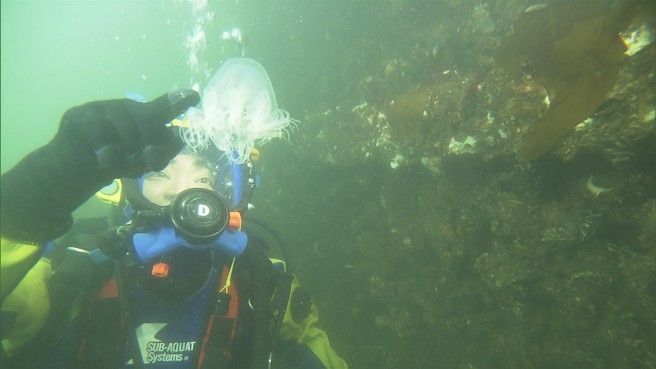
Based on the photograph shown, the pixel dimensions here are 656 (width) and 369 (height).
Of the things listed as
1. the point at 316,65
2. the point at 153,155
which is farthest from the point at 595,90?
the point at 316,65

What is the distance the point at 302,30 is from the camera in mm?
8367

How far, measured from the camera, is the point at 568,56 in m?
3.00

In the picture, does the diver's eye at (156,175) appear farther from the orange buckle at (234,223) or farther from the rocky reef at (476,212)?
the rocky reef at (476,212)

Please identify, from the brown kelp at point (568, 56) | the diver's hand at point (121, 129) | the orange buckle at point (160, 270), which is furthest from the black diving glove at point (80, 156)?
the brown kelp at point (568, 56)

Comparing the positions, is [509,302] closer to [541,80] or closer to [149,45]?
[541,80]

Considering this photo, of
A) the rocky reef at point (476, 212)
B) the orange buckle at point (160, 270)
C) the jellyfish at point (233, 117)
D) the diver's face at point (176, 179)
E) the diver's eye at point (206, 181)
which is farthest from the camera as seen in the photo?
the jellyfish at point (233, 117)

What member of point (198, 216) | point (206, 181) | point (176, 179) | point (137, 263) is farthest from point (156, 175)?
point (198, 216)

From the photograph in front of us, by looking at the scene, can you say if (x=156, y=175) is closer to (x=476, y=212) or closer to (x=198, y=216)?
(x=198, y=216)

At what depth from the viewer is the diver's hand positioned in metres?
1.62

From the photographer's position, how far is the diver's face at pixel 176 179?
3059mm

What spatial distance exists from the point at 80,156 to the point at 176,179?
1467 mm

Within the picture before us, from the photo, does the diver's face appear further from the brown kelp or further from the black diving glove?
the brown kelp

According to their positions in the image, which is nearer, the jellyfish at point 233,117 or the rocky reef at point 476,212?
the rocky reef at point 476,212

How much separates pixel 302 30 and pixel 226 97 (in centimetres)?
552
